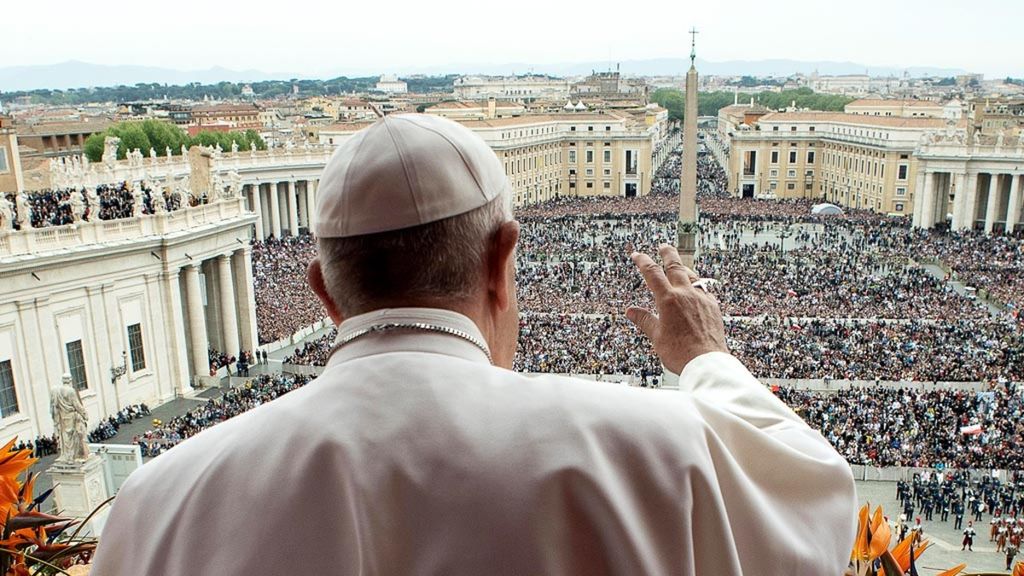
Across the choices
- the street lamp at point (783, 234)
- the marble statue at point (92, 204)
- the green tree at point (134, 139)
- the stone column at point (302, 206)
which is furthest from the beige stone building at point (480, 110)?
the marble statue at point (92, 204)

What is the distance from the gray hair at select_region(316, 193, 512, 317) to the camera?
5.30ft

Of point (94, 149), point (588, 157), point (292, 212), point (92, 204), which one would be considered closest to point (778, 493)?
point (92, 204)

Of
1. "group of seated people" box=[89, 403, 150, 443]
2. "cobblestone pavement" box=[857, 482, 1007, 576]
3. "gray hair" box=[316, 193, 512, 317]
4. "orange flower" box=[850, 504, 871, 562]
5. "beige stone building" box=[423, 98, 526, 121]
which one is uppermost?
"gray hair" box=[316, 193, 512, 317]

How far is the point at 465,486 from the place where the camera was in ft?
4.48

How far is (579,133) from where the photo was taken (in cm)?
6981

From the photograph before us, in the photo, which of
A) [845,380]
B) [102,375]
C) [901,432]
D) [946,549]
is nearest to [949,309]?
[845,380]

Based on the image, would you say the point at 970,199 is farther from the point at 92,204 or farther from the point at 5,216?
the point at 5,216

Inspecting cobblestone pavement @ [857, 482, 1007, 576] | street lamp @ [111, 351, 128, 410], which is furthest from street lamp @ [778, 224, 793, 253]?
street lamp @ [111, 351, 128, 410]

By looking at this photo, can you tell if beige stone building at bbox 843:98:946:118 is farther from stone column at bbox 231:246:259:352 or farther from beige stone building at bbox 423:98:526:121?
stone column at bbox 231:246:259:352

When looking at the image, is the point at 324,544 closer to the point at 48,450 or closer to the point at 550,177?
the point at 48,450

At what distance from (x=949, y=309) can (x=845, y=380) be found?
9.75 m

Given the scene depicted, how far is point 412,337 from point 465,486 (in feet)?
1.05

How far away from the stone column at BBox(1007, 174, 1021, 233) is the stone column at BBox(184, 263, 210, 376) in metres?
45.1

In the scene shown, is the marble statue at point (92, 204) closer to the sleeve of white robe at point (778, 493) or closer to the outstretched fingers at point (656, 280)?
the outstretched fingers at point (656, 280)
